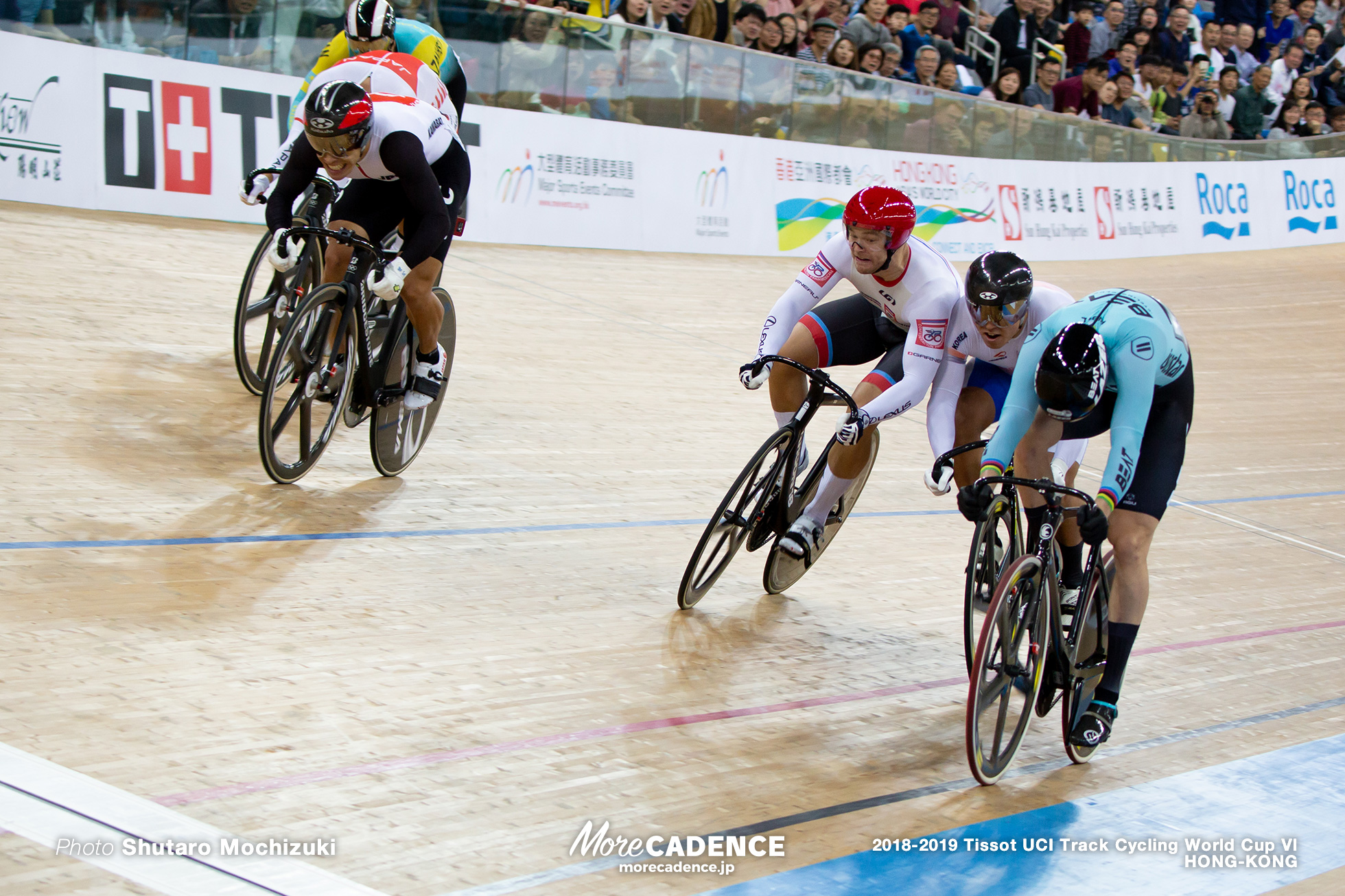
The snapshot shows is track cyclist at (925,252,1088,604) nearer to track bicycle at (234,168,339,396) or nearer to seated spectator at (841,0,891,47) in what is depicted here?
track bicycle at (234,168,339,396)

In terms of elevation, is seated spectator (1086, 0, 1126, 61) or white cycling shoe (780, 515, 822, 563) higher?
seated spectator (1086, 0, 1126, 61)

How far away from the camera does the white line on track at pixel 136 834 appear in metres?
2.07

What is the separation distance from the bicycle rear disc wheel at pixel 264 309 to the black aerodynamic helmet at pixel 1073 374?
3.09m

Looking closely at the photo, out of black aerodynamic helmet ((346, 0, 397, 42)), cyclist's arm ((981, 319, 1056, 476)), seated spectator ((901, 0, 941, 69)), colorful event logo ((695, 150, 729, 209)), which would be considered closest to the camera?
cyclist's arm ((981, 319, 1056, 476))

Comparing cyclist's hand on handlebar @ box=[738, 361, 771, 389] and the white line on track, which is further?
cyclist's hand on handlebar @ box=[738, 361, 771, 389]

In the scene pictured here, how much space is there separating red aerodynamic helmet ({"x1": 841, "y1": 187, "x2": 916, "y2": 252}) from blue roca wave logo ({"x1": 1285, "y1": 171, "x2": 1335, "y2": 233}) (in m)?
13.3

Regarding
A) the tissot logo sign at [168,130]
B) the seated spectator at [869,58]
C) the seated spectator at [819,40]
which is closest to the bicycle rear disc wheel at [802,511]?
the tissot logo sign at [168,130]

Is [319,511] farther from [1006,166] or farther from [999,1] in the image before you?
[999,1]

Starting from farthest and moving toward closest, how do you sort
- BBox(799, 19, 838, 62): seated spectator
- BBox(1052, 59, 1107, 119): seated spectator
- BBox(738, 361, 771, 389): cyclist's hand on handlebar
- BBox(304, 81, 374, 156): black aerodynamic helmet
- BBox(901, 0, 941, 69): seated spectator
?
1. BBox(1052, 59, 1107, 119): seated spectator
2. BBox(901, 0, 941, 69): seated spectator
3. BBox(799, 19, 838, 62): seated spectator
4. BBox(304, 81, 374, 156): black aerodynamic helmet
5. BBox(738, 361, 771, 389): cyclist's hand on handlebar

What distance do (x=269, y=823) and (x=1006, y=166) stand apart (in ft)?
38.7

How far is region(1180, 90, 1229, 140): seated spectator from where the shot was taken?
14.5 m

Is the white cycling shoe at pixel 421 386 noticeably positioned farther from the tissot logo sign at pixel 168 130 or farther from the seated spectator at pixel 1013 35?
the seated spectator at pixel 1013 35

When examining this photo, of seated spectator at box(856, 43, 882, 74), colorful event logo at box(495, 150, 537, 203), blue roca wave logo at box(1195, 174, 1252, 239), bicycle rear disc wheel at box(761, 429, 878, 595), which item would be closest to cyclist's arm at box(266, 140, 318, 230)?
bicycle rear disc wheel at box(761, 429, 878, 595)

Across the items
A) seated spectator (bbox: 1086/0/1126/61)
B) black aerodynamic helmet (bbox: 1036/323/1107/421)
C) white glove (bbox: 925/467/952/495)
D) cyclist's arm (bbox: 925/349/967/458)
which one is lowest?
white glove (bbox: 925/467/952/495)
